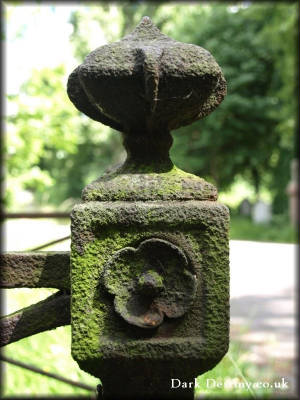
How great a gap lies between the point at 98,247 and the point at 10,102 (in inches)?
107

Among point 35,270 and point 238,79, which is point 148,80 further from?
point 238,79

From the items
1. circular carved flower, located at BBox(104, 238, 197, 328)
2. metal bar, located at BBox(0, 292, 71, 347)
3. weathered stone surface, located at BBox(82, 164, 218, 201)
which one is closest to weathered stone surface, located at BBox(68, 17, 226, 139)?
weathered stone surface, located at BBox(82, 164, 218, 201)

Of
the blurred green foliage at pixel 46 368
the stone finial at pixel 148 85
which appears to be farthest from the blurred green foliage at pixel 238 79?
the stone finial at pixel 148 85

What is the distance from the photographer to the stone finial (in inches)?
39.2

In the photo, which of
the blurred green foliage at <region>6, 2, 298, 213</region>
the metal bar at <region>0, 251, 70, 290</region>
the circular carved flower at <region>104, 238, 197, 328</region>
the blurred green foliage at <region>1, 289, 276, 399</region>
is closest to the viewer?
the circular carved flower at <region>104, 238, 197, 328</region>

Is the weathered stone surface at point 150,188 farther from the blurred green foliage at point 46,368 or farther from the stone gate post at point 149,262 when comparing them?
the blurred green foliage at point 46,368

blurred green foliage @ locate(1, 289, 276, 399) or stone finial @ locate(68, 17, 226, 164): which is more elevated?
stone finial @ locate(68, 17, 226, 164)

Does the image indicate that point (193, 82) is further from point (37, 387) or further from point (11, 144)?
point (11, 144)

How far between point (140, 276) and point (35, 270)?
334 millimetres

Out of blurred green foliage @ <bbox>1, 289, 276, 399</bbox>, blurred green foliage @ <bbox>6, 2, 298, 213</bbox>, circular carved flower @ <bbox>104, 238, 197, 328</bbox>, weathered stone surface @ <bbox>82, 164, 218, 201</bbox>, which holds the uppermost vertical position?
blurred green foliage @ <bbox>6, 2, 298, 213</bbox>

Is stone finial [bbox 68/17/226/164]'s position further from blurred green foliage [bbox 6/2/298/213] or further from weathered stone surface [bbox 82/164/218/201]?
blurred green foliage [bbox 6/2/298/213]

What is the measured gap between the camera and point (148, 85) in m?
0.99

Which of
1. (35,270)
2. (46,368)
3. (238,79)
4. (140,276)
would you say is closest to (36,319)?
(35,270)

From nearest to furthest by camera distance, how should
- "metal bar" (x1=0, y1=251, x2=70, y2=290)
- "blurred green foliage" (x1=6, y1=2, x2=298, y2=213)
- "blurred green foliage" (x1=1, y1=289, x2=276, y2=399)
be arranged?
"metal bar" (x1=0, y1=251, x2=70, y2=290) < "blurred green foliage" (x1=1, y1=289, x2=276, y2=399) < "blurred green foliage" (x1=6, y1=2, x2=298, y2=213)
